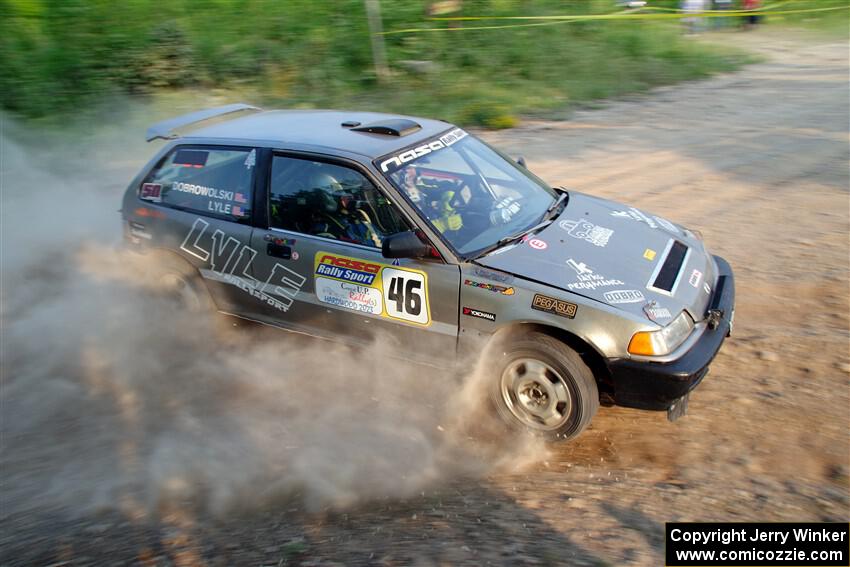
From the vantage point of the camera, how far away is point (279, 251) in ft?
16.1

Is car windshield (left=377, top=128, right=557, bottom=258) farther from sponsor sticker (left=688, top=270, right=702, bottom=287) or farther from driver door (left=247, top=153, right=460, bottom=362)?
sponsor sticker (left=688, top=270, right=702, bottom=287)

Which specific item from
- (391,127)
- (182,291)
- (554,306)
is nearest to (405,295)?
(554,306)

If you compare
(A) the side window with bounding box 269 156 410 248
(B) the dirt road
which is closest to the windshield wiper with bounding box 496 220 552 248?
(A) the side window with bounding box 269 156 410 248

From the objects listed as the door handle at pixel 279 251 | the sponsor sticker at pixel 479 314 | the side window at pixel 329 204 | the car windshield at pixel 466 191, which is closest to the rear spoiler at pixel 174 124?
the side window at pixel 329 204

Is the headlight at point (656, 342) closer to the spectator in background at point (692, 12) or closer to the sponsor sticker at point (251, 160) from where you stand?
the sponsor sticker at point (251, 160)

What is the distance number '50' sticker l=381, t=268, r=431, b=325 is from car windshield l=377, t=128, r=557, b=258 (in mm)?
336

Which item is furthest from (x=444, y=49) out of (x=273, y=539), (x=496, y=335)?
(x=273, y=539)

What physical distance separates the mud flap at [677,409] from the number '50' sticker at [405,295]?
1.53m

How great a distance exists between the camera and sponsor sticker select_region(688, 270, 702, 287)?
14.5ft

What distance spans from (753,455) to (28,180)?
33.8ft

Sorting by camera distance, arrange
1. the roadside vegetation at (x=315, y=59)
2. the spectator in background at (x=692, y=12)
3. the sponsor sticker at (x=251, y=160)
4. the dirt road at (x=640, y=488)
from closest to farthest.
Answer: the dirt road at (x=640, y=488), the sponsor sticker at (x=251, y=160), the roadside vegetation at (x=315, y=59), the spectator in background at (x=692, y=12)

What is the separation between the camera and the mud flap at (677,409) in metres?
4.02

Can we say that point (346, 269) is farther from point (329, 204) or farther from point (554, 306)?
point (554, 306)

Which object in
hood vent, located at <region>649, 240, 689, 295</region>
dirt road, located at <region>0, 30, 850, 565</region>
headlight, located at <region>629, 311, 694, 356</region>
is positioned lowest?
dirt road, located at <region>0, 30, 850, 565</region>
